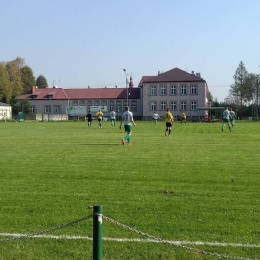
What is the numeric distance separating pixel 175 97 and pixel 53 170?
84.6 meters

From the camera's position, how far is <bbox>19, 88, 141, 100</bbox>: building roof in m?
102

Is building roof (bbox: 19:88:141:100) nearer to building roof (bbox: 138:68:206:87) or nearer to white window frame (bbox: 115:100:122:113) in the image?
white window frame (bbox: 115:100:122:113)

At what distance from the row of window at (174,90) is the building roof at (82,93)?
22.2ft

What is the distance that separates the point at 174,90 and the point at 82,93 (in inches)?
955

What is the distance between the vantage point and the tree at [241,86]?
348 feet

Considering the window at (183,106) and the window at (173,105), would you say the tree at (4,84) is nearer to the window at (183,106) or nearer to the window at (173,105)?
the window at (173,105)

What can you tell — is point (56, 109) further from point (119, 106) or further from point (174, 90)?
point (174, 90)

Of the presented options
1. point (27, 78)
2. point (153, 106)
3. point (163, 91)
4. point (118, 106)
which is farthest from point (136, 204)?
point (27, 78)

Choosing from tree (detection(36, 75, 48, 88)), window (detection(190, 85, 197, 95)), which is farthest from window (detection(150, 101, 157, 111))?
tree (detection(36, 75, 48, 88))

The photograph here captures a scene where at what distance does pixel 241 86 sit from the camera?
4183 inches

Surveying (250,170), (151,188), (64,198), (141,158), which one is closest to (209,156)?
(141,158)

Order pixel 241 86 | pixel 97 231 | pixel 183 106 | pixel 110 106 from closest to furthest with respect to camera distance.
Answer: pixel 97 231
pixel 183 106
pixel 110 106
pixel 241 86

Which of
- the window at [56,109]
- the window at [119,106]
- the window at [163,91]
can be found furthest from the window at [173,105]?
the window at [56,109]

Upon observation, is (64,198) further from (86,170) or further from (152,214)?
(86,170)
